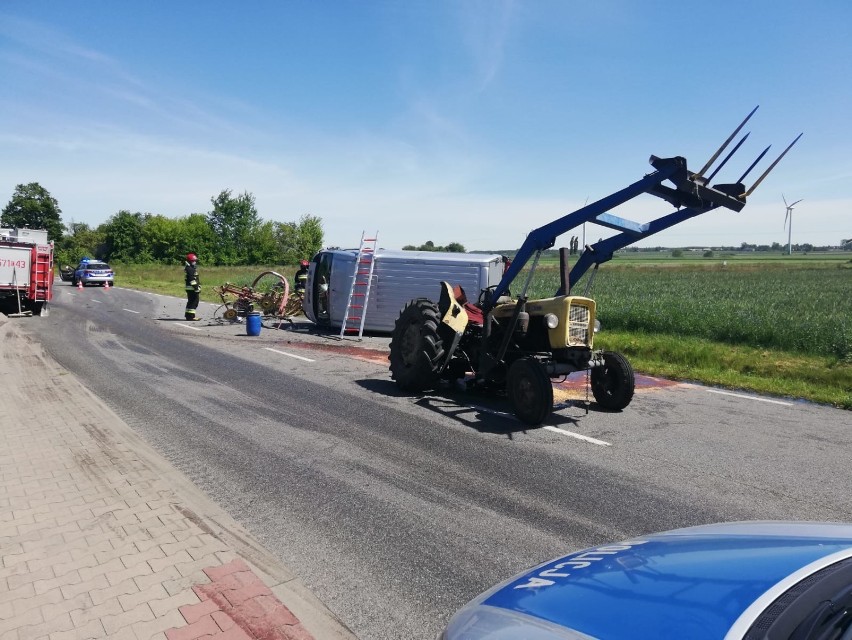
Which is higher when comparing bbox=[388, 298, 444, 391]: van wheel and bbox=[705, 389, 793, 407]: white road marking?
bbox=[388, 298, 444, 391]: van wheel

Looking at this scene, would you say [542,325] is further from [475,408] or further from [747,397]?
[747,397]

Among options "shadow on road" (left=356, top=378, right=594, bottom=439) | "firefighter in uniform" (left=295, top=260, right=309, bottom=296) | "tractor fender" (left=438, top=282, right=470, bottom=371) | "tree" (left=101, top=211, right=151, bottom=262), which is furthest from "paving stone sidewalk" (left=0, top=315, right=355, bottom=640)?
"tree" (left=101, top=211, right=151, bottom=262)

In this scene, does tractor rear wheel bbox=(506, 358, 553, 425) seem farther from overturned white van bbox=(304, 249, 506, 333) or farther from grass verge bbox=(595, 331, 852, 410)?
overturned white van bbox=(304, 249, 506, 333)

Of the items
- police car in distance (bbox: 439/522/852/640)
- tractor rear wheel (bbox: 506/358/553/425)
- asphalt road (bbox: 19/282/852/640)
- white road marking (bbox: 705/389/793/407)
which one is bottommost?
asphalt road (bbox: 19/282/852/640)

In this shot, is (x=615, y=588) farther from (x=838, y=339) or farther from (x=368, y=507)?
(x=838, y=339)

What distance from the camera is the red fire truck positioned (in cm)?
1900

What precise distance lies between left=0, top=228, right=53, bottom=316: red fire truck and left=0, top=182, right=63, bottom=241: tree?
7343 cm

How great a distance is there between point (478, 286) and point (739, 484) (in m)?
10.9

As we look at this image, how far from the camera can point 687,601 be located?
1751 millimetres

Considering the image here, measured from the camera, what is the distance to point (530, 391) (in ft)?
23.9

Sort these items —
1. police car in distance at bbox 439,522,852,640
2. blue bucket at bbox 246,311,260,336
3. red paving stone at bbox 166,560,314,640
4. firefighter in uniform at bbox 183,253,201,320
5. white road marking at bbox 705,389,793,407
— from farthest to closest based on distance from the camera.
A: firefighter in uniform at bbox 183,253,201,320 → blue bucket at bbox 246,311,260,336 → white road marking at bbox 705,389,793,407 → red paving stone at bbox 166,560,314,640 → police car in distance at bbox 439,522,852,640

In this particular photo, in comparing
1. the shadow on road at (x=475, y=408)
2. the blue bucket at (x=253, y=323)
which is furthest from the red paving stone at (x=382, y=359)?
the blue bucket at (x=253, y=323)

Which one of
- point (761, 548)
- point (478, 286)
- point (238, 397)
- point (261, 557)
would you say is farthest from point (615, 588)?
point (478, 286)

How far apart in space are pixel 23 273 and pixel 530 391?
18.7 metres
